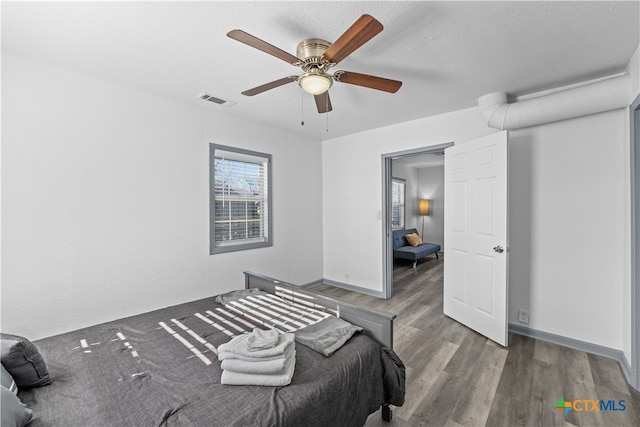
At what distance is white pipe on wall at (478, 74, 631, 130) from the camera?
7.36ft

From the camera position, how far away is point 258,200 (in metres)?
3.87

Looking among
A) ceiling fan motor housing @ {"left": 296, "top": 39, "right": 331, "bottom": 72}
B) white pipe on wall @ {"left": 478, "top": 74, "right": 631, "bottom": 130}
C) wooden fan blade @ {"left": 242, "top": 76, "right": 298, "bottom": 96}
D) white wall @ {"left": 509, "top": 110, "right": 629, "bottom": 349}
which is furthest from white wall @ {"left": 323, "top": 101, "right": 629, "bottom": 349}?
wooden fan blade @ {"left": 242, "top": 76, "right": 298, "bottom": 96}

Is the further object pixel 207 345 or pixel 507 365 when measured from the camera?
pixel 507 365

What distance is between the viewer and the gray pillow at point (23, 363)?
1.27m

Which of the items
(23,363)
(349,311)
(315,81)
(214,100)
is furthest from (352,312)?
(214,100)

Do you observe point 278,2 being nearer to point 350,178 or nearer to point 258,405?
point 258,405

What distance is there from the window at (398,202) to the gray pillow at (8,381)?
261 inches

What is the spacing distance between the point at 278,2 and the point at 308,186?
3.02 metres

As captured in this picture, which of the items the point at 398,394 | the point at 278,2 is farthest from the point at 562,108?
the point at 398,394

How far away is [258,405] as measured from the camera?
1.17 meters

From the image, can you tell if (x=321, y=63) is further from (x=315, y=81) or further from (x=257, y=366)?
(x=257, y=366)

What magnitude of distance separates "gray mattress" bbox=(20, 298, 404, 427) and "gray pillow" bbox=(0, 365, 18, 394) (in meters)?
0.07

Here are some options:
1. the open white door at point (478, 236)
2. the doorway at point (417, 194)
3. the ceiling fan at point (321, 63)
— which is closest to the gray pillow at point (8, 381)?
the ceiling fan at point (321, 63)

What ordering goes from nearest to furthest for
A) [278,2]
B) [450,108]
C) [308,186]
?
[278,2], [450,108], [308,186]
